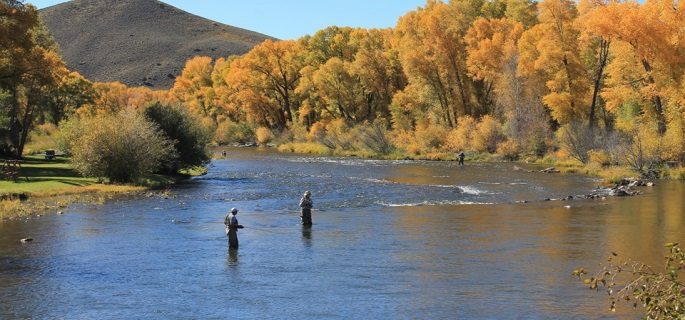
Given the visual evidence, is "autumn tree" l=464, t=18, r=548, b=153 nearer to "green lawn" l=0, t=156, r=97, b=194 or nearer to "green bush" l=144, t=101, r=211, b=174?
"green bush" l=144, t=101, r=211, b=174

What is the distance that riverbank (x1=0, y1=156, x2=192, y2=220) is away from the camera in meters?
37.6

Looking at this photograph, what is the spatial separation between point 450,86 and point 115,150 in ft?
165

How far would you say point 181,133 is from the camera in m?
60.6

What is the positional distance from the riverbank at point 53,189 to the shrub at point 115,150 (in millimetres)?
1060

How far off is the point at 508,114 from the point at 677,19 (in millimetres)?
23941

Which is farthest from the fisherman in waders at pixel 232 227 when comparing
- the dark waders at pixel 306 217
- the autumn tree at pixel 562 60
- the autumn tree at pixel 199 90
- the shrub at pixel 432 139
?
the autumn tree at pixel 199 90

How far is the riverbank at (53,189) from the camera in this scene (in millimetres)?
37594

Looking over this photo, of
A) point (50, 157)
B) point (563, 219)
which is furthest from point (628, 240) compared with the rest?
point (50, 157)

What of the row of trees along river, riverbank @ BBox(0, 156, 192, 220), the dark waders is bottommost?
the dark waders

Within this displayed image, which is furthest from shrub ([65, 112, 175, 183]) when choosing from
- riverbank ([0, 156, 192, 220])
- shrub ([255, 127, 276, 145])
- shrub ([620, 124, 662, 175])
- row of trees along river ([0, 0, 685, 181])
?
shrub ([255, 127, 276, 145])

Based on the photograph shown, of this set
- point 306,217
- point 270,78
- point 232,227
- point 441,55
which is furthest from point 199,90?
point 232,227

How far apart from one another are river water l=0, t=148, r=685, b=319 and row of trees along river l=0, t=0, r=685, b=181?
1523 cm

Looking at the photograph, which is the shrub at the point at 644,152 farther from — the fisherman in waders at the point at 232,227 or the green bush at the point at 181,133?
the fisherman in waders at the point at 232,227

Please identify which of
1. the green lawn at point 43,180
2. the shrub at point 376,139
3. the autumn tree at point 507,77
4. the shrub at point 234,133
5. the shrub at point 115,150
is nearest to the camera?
the green lawn at point 43,180
